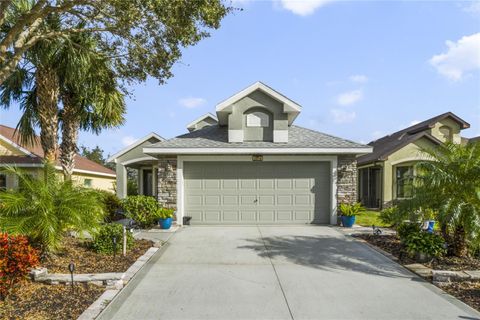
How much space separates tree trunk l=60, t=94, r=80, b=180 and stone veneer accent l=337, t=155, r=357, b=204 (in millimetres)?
10332

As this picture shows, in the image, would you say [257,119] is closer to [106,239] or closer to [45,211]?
[106,239]

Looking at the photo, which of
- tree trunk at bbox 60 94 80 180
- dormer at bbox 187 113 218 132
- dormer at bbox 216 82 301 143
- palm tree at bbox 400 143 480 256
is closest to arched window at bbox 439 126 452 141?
dormer at bbox 216 82 301 143

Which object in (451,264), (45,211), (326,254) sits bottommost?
(326,254)

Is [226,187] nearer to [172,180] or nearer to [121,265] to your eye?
[172,180]

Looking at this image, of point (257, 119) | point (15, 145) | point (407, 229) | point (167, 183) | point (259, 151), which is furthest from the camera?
point (15, 145)

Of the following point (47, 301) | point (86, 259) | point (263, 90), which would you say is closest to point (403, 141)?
point (263, 90)

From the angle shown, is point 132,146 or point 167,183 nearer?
point 167,183

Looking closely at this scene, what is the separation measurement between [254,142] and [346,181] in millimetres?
3882

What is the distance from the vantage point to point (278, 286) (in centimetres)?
605

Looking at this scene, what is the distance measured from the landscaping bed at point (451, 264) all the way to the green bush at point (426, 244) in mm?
241

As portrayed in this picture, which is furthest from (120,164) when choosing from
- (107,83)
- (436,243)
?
(436,243)

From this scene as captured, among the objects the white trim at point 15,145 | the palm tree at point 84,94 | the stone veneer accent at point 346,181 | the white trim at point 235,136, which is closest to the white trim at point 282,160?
the stone veneer accent at point 346,181

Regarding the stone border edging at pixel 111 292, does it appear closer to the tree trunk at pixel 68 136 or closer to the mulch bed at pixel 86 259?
the mulch bed at pixel 86 259

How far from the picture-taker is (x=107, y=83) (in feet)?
39.9
